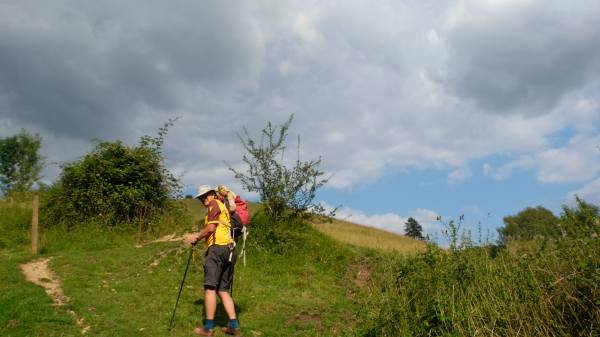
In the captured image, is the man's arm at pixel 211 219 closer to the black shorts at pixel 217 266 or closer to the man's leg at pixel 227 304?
the black shorts at pixel 217 266

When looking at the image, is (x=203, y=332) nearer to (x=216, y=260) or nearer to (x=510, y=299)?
(x=216, y=260)

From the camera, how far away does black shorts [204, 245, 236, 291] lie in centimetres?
924

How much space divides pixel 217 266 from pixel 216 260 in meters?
0.11

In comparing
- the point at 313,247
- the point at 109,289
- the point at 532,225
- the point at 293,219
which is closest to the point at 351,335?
the point at 532,225

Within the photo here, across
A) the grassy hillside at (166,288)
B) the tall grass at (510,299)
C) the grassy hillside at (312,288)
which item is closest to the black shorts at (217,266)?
the grassy hillside at (166,288)

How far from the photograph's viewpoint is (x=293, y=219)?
21.3 meters

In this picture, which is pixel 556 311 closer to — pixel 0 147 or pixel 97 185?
pixel 97 185

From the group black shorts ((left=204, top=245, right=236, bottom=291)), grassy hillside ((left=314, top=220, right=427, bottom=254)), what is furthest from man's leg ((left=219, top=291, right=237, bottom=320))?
grassy hillside ((left=314, top=220, right=427, bottom=254))

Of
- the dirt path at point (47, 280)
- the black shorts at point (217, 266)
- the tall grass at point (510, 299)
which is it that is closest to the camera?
A: the tall grass at point (510, 299)

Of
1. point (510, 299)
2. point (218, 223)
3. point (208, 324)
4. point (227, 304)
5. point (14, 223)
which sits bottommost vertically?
point (208, 324)

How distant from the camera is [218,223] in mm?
9438

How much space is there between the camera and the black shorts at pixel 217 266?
30.3 ft

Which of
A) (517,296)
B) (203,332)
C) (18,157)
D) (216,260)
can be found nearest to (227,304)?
(203,332)

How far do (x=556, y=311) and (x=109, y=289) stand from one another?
11.2 m
